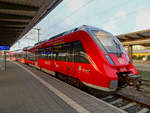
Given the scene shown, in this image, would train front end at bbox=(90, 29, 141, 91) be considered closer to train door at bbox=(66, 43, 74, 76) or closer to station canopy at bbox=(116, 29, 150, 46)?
train door at bbox=(66, 43, 74, 76)

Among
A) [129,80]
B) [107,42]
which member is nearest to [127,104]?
[129,80]

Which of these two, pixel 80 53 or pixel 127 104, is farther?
pixel 80 53

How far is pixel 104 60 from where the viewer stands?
4.81 metres

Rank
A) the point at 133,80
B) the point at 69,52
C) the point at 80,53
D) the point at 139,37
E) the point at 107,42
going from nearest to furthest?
the point at 133,80
the point at 107,42
the point at 80,53
the point at 69,52
the point at 139,37

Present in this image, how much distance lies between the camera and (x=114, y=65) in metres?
4.88

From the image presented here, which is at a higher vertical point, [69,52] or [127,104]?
[69,52]

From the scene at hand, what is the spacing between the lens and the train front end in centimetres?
464

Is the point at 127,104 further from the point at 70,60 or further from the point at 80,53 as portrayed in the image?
the point at 70,60

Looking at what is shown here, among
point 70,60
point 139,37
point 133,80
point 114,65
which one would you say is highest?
point 139,37

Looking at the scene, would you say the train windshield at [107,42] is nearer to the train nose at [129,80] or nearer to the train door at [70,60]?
the train nose at [129,80]

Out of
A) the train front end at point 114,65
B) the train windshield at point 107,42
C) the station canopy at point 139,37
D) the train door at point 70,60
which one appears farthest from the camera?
the station canopy at point 139,37

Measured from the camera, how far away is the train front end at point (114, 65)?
464cm

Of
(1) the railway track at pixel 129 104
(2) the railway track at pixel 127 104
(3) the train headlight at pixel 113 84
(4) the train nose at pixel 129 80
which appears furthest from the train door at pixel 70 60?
(4) the train nose at pixel 129 80

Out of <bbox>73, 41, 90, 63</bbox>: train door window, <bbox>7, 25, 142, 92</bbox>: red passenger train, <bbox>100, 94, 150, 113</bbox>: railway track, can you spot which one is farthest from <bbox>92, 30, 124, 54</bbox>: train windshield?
<bbox>100, 94, 150, 113</bbox>: railway track
